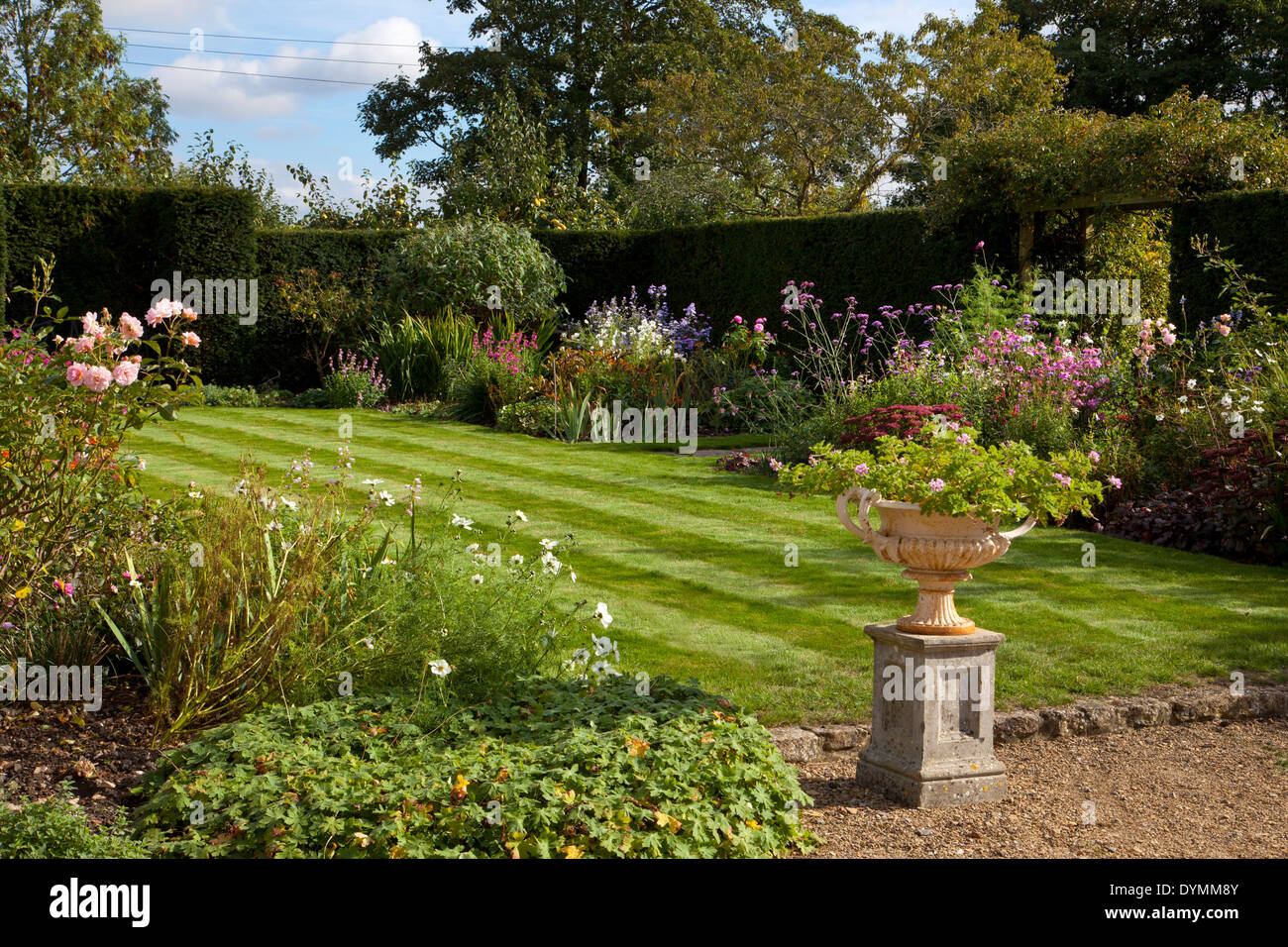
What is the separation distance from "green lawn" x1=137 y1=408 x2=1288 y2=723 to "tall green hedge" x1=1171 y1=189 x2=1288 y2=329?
3783 mm

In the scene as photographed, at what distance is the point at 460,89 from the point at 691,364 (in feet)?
63.2

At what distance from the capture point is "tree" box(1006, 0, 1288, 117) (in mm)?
23828

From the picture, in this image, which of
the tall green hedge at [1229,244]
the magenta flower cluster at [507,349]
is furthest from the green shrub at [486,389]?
the tall green hedge at [1229,244]

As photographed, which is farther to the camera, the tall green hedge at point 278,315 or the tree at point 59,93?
the tree at point 59,93

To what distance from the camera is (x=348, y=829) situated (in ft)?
10.1

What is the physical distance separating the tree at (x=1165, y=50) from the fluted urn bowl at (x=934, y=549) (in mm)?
22611

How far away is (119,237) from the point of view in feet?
51.3

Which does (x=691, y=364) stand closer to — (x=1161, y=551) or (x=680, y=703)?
(x=1161, y=551)

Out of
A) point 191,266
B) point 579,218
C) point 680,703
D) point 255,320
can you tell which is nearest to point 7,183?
point 191,266

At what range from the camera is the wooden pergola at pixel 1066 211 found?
11.9 m

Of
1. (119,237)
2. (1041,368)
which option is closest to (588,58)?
(119,237)

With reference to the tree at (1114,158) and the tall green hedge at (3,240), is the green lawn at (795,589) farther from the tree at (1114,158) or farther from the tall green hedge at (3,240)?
the tall green hedge at (3,240)

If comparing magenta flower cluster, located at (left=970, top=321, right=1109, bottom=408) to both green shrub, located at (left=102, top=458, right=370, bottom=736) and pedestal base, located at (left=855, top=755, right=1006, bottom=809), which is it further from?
green shrub, located at (left=102, top=458, right=370, bottom=736)

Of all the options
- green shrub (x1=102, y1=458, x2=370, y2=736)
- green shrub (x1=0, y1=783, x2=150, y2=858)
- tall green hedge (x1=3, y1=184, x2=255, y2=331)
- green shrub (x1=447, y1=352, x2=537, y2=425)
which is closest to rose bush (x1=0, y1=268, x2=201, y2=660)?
green shrub (x1=102, y1=458, x2=370, y2=736)
